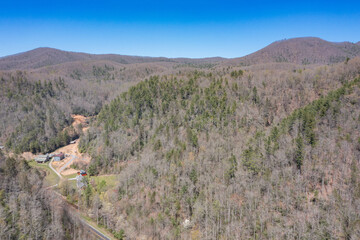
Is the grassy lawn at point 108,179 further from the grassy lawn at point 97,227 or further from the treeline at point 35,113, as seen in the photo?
the treeline at point 35,113

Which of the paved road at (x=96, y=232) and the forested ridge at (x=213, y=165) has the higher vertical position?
the forested ridge at (x=213, y=165)

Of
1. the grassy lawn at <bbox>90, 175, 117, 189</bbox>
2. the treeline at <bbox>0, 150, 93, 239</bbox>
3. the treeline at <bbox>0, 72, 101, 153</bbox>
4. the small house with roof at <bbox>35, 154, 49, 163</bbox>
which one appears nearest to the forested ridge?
the treeline at <bbox>0, 150, 93, 239</bbox>

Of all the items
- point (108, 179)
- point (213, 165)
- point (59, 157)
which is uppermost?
point (213, 165)

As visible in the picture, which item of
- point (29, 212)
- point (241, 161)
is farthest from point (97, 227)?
point (241, 161)

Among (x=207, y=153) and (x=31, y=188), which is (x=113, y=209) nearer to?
(x=31, y=188)

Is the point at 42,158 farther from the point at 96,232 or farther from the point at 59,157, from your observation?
the point at 96,232

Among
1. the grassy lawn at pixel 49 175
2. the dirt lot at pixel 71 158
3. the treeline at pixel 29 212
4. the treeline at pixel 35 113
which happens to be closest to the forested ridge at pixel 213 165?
the treeline at pixel 29 212

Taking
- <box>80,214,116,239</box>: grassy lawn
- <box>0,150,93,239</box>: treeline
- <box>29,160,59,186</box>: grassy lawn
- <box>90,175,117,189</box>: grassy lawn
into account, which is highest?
<box>0,150,93,239</box>: treeline

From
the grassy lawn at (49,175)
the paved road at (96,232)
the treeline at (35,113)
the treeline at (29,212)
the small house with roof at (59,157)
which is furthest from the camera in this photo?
the treeline at (35,113)

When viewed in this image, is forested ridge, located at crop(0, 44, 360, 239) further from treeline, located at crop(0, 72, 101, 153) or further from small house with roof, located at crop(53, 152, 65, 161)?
small house with roof, located at crop(53, 152, 65, 161)
